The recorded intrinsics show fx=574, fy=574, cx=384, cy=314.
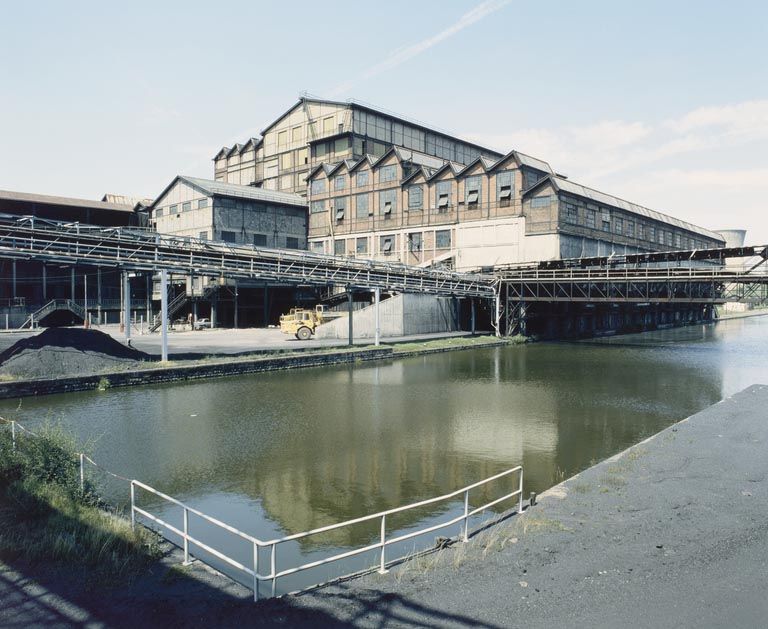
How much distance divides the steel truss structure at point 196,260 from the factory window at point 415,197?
13561mm

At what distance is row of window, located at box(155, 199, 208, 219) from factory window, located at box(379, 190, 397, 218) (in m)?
17.5

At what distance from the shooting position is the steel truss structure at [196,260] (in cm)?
2451

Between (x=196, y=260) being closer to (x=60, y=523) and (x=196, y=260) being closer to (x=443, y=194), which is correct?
(x=60, y=523)

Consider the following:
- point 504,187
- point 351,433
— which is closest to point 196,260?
point 351,433

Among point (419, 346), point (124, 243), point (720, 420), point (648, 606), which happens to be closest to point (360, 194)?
point (419, 346)

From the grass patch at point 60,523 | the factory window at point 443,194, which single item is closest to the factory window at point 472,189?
the factory window at point 443,194

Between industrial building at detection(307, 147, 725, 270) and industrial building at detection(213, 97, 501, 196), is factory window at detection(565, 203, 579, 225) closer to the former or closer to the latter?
industrial building at detection(307, 147, 725, 270)

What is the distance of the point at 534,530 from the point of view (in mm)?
8883

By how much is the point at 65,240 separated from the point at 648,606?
28.3 m

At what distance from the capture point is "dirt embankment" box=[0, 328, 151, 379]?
75.0 ft

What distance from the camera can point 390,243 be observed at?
59344 mm

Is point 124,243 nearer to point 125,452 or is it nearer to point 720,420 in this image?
point 125,452

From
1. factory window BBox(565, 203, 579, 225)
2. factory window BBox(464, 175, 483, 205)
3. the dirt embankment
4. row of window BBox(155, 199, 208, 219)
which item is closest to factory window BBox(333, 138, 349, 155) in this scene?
factory window BBox(464, 175, 483, 205)

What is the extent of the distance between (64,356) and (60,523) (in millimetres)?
17737
